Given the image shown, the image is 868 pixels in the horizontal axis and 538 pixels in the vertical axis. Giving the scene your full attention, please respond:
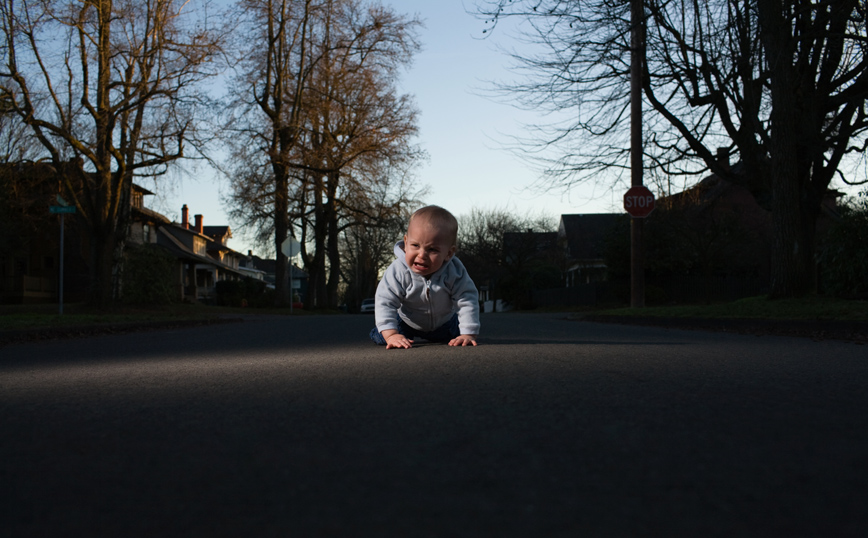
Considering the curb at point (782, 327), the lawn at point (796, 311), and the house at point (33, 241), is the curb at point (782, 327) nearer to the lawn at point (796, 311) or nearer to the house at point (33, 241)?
the lawn at point (796, 311)

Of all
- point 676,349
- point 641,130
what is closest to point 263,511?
point 676,349

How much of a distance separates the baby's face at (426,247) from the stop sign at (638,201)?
11381 mm

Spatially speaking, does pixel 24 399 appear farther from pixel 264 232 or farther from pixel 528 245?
pixel 528 245

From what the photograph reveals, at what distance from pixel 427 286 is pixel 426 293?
3.3 inches

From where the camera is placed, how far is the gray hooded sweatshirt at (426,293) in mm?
6551

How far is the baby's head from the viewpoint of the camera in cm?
616

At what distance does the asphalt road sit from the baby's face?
1.80 meters

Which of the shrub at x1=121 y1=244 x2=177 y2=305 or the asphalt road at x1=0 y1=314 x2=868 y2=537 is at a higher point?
the shrub at x1=121 y1=244 x2=177 y2=305

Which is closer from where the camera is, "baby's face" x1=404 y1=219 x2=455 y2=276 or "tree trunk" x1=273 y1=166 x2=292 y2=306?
"baby's face" x1=404 y1=219 x2=455 y2=276

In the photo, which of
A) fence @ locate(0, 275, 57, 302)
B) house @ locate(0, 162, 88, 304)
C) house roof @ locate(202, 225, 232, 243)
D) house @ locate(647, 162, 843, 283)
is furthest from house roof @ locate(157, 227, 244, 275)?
house @ locate(647, 162, 843, 283)

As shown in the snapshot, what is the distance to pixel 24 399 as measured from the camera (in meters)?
3.80

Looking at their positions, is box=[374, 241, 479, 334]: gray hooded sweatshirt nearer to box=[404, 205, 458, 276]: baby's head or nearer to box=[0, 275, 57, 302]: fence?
box=[404, 205, 458, 276]: baby's head

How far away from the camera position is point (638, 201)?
17000 millimetres

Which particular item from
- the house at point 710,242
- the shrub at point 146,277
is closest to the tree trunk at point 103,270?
the shrub at point 146,277
